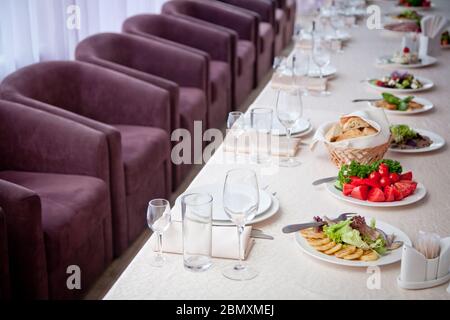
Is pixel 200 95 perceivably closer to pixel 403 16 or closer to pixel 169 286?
pixel 403 16

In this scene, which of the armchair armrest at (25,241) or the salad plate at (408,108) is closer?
the armchair armrest at (25,241)

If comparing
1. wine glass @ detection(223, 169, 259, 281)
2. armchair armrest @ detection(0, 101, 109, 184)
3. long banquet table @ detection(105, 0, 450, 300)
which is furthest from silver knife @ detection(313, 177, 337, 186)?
armchair armrest @ detection(0, 101, 109, 184)

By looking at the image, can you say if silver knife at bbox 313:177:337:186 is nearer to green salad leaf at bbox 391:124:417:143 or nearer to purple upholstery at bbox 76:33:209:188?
green salad leaf at bbox 391:124:417:143

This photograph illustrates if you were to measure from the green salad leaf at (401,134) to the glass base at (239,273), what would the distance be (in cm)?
98

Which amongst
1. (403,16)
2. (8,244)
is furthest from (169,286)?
(403,16)

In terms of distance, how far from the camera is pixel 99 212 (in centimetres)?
267

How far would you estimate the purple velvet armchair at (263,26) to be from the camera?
19.7 ft

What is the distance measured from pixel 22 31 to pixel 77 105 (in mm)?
464

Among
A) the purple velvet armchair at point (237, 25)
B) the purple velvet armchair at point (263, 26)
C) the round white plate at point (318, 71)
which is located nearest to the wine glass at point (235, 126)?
the round white plate at point (318, 71)

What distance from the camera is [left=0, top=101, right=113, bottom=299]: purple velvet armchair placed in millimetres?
2232

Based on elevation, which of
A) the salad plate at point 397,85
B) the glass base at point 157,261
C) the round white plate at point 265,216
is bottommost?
the glass base at point 157,261

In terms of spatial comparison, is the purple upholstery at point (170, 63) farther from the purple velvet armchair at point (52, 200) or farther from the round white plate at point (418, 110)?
the round white plate at point (418, 110)

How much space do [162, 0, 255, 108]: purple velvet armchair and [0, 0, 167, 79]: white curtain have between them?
2.55 ft

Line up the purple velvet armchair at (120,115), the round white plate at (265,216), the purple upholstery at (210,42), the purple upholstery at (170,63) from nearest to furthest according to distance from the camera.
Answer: the round white plate at (265,216), the purple velvet armchair at (120,115), the purple upholstery at (170,63), the purple upholstery at (210,42)
